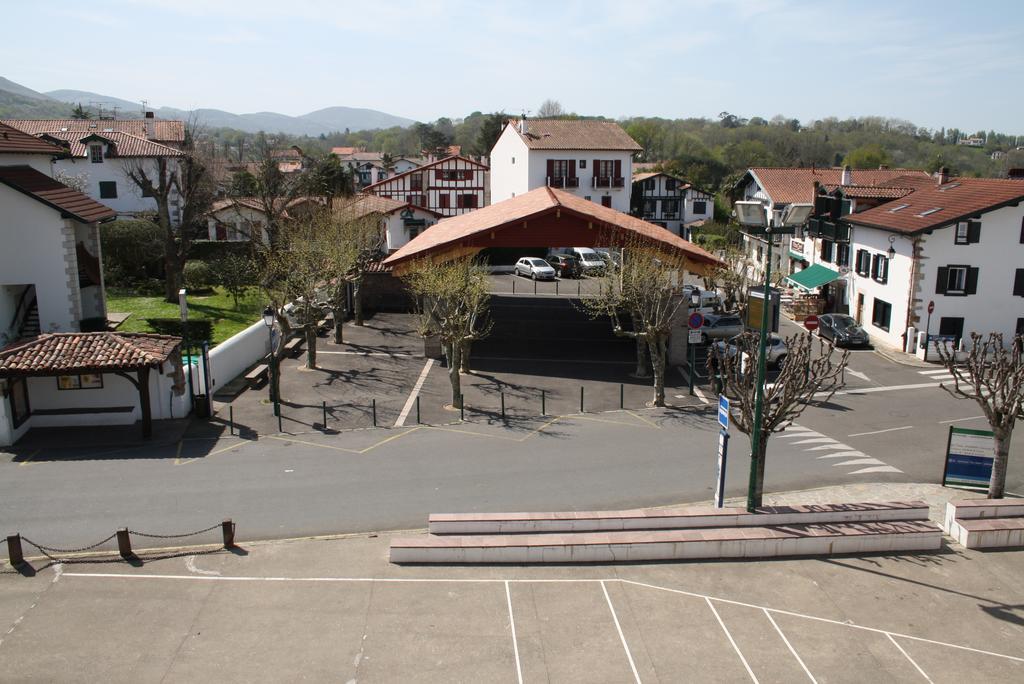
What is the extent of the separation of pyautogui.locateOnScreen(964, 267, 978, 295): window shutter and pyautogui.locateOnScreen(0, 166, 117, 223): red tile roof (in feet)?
121

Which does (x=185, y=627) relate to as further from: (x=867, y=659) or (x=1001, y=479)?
(x=1001, y=479)

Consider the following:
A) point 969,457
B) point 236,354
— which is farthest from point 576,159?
point 969,457

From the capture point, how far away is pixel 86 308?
108ft

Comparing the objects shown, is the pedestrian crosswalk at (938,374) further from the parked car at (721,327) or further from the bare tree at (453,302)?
the bare tree at (453,302)

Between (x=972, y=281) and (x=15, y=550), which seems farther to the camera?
(x=972, y=281)

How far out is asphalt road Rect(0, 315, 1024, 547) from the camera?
1747 centimetres

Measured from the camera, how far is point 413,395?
27.6 metres

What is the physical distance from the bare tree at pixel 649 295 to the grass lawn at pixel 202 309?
14.7 m

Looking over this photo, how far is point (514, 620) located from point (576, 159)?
2189 inches

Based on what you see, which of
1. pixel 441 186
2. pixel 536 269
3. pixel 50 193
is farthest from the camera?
pixel 441 186

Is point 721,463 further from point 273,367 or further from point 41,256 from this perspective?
point 41,256

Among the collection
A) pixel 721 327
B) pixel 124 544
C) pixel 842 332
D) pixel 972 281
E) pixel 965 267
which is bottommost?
pixel 124 544

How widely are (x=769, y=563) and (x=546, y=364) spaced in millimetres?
18103

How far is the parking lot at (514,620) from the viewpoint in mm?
11609
